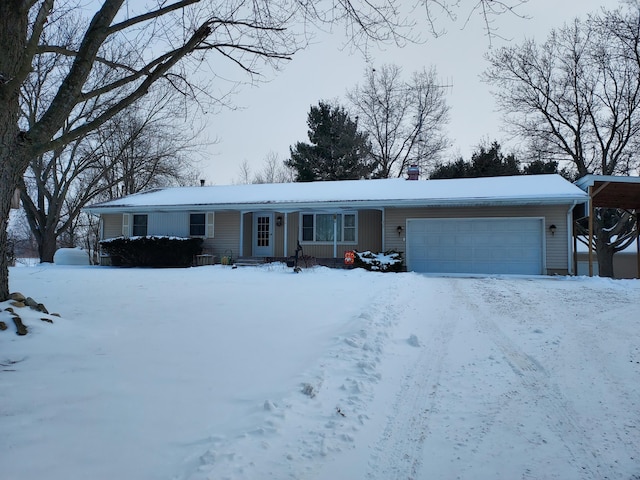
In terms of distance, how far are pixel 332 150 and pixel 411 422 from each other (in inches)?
1147

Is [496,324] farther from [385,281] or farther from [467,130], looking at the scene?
[467,130]

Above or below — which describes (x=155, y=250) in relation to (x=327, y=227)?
below

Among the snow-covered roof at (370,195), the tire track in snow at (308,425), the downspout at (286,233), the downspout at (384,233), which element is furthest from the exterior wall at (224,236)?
the tire track in snow at (308,425)

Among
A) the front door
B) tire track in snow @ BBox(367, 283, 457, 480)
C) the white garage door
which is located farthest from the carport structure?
the front door

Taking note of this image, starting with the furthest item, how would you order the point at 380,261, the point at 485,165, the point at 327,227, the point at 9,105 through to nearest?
1. the point at 485,165
2. the point at 327,227
3. the point at 380,261
4. the point at 9,105

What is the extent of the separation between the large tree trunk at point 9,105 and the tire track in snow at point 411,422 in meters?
4.58

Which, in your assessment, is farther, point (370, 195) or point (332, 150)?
point (332, 150)

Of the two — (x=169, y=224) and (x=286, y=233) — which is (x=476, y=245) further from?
(x=169, y=224)

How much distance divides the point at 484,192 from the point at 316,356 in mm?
12731

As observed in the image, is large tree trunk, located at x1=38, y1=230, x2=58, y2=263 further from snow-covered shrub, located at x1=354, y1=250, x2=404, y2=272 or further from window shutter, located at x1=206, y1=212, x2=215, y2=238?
snow-covered shrub, located at x1=354, y1=250, x2=404, y2=272

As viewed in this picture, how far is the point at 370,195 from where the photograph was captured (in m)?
16.5

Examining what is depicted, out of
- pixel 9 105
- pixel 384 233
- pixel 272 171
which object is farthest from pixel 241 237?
pixel 272 171

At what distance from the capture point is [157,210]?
59.1 feet

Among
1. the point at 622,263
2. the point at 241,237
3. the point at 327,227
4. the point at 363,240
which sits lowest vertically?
the point at 622,263
